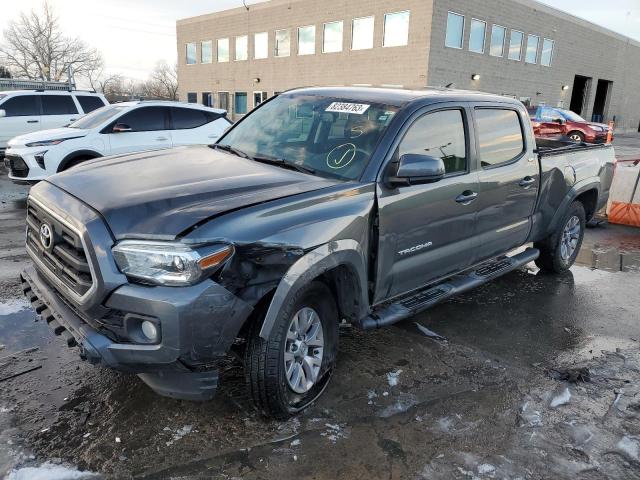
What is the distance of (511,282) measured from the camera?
5.89 metres

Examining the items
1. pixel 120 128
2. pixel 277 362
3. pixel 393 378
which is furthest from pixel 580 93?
pixel 277 362

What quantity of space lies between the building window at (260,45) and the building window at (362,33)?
24.8 feet

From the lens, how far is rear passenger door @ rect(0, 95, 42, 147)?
12664 mm

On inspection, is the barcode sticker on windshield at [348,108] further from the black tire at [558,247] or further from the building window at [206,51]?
the building window at [206,51]

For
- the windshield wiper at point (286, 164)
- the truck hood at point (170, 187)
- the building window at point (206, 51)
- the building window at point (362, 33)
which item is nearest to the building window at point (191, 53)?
the building window at point (206, 51)

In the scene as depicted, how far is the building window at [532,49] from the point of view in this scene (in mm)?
32125

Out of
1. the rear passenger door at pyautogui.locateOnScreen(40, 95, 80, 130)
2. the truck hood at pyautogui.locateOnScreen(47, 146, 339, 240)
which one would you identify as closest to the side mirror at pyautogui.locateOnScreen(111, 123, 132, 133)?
the rear passenger door at pyautogui.locateOnScreen(40, 95, 80, 130)

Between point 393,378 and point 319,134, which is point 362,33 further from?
point 393,378

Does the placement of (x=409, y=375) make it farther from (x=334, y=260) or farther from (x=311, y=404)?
(x=334, y=260)

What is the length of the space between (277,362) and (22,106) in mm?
12975

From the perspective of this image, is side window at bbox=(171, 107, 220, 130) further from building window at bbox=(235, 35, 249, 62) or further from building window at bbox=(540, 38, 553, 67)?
building window at bbox=(540, 38, 553, 67)

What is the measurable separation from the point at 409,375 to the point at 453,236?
1.13 metres

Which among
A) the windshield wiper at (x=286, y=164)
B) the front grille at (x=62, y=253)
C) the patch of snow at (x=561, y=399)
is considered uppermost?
the windshield wiper at (x=286, y=164)

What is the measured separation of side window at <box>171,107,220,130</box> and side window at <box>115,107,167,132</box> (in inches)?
9.0
